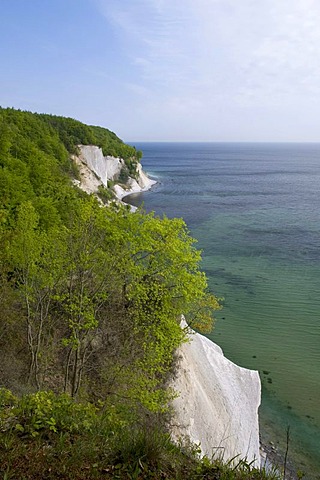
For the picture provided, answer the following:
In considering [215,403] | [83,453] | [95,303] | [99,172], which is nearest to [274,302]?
[215,403]

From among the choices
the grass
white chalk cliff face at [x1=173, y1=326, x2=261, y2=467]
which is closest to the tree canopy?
white chalk cliff face at [x1=173, y1=326, x2=261, y2=467]

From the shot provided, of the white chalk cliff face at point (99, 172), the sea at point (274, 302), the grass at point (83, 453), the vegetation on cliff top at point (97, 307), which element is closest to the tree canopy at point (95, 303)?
the vegetation on cliff top at point (97, 307)

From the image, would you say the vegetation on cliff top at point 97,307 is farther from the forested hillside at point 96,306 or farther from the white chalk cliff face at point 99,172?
the white chalk cliff face at point 99,172

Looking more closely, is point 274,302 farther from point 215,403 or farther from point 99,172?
point 99,172

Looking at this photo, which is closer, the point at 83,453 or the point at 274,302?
the point at 83,453

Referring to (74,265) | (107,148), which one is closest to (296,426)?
(74,265)

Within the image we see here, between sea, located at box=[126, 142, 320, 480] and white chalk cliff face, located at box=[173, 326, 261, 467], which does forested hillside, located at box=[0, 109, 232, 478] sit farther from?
sea, located at box=[126, 142, 320, 480]

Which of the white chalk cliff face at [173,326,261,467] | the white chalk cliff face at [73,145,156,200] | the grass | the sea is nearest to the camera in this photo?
the grass
